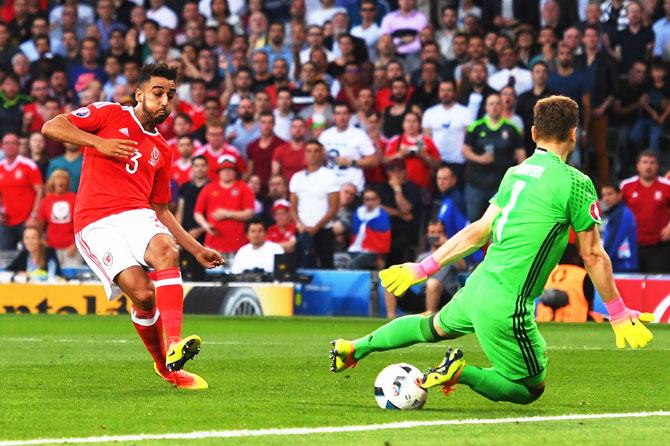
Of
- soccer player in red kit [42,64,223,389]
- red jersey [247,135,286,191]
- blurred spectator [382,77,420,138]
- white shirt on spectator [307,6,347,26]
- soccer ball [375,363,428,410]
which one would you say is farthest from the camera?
white shirt on spectator [307,6,347,26]

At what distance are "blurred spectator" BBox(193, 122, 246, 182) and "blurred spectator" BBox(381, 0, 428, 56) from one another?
331cm

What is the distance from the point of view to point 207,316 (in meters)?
20.1

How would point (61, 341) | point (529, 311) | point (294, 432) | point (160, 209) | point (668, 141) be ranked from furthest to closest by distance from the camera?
point (668, 141) → point (61, 341) → point (160, 209) → point (529, 311) → point (294, 432)

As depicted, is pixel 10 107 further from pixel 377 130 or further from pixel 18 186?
pixel 377 130

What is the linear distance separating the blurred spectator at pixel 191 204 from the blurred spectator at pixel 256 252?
0.95 meters

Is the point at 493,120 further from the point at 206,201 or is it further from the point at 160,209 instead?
the point at 160,209

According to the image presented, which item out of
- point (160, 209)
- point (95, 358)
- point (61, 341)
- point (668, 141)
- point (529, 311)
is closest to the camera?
point (529, 311)

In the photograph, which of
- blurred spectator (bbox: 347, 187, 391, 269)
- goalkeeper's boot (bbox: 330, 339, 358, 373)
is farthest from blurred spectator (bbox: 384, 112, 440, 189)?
goalkeeper's boot (bbox: 330, 339, 358, 373)

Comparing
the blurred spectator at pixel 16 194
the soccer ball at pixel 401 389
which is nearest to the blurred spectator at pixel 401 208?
the blurred spectator at pixel 16 194

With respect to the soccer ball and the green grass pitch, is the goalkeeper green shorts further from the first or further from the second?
the soccer ball

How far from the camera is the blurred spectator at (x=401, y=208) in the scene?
20828mm

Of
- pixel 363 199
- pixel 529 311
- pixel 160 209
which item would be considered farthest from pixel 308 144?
pixel 529 311

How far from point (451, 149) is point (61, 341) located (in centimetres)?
796

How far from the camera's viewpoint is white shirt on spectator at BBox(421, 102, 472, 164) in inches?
823
